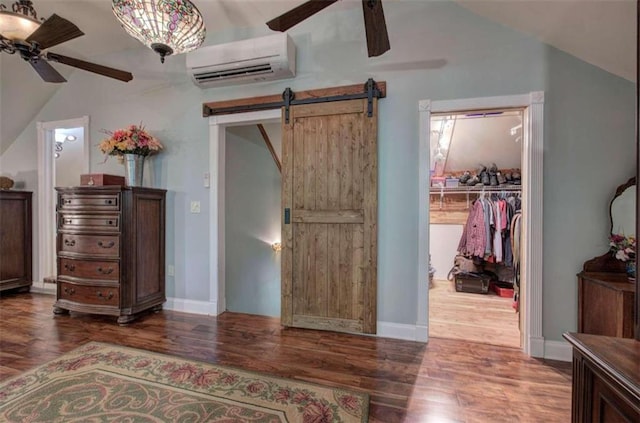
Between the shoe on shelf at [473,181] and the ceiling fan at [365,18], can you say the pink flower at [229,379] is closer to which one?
the ceiling fan at [365,18]

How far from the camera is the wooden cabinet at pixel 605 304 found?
1702mm

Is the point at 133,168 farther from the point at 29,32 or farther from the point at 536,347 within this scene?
the point at 536,347

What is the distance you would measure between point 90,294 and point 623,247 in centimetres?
442

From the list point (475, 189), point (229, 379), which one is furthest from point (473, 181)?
point (229, 379)

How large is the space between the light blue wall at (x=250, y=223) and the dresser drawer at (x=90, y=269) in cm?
115

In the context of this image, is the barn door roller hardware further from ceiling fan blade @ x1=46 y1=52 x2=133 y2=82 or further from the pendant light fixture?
the pendant light fixture

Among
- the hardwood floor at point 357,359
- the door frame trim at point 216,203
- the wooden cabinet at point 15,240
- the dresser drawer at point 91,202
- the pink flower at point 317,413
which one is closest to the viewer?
the pink flower at point 317,413

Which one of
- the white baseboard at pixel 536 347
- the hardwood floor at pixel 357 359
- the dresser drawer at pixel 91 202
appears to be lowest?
the hardwood floor at pixel 357 359

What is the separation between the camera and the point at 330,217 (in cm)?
256

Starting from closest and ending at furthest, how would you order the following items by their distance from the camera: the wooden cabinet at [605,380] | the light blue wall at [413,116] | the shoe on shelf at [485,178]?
1. the wooden cabinet at [605,380]
2. the light blue wall at [413,116]
3. the shoe on shelf at [485,178]

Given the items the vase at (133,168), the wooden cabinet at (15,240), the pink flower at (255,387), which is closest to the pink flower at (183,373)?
the pink flower at (255,387)

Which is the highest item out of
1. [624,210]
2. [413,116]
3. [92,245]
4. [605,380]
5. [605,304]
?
[413,116]

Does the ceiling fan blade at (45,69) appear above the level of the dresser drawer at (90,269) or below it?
above

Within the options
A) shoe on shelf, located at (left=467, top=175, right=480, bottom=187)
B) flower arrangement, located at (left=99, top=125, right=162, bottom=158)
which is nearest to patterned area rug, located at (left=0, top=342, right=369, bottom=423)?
flower arrangement, located at (left=99, top=125, right=162, bottom=158)
